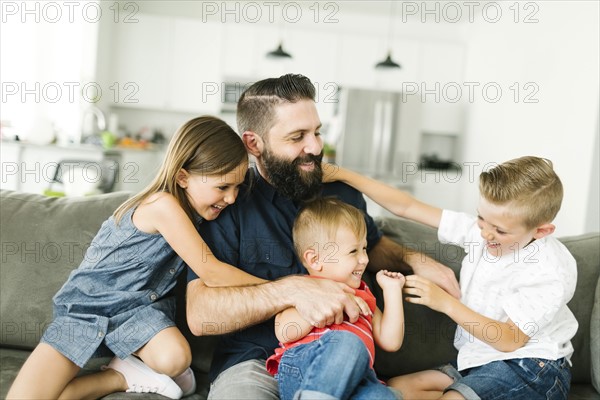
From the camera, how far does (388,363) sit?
1.83m

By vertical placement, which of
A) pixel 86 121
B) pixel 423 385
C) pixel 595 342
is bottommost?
pixel 423 385

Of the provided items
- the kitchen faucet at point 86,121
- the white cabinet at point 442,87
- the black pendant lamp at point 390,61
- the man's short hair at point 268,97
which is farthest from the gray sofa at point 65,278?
the white cabinet at point 442,87

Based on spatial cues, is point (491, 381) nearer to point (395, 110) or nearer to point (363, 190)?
point (363, 190)

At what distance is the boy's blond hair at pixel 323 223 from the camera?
5.19ft

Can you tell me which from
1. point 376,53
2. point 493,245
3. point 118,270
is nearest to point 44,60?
point 376,53

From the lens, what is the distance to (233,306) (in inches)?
60.2

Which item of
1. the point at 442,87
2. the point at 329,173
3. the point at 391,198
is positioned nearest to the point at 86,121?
the point at 442,87

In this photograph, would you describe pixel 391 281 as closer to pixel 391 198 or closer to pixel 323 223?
pixel 323 223

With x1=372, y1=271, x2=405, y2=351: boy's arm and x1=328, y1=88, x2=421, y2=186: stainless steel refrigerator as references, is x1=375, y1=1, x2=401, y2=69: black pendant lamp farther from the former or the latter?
x1=372, y1=271, x2=405, y2=351: boy's arm

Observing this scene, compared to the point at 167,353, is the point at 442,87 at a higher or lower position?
higher

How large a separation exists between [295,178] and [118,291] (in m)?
0.61

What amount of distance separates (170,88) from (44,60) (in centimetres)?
149

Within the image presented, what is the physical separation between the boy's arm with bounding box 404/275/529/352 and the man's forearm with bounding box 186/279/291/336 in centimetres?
35

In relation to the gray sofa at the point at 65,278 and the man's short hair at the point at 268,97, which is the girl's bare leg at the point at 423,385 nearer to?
the gray sofa at the point at 65,278
